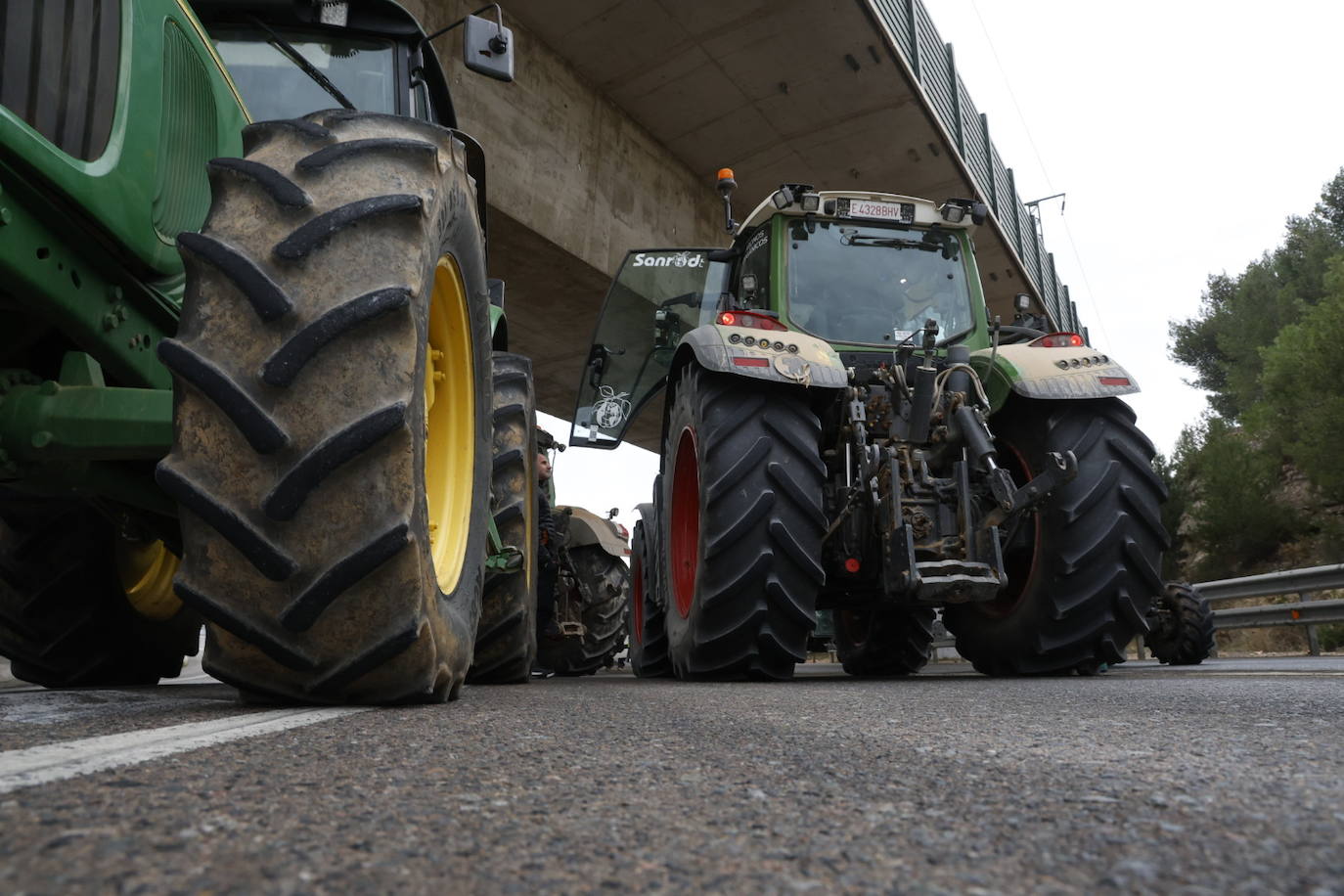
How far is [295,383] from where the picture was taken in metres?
1.72

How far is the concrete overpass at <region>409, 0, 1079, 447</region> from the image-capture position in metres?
9.45

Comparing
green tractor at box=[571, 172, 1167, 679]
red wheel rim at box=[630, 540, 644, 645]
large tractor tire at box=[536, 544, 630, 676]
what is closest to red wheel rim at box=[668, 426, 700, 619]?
green tractor at box=[571, 172, 1167, 679]

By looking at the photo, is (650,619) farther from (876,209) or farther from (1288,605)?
(1288,605)

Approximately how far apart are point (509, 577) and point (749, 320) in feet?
5.07

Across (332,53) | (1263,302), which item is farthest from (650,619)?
(1263,302)

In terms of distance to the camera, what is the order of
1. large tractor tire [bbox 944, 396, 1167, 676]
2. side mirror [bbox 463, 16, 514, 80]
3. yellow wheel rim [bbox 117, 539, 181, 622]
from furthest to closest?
large tractor tire [bbox 944, 396, 1167, 676] → yellow wheel rim [bbox 117, 539, 181, 622] → side mirror [bbox 463, 16, 514, 80]

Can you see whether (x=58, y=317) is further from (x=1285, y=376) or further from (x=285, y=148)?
(x=1285, y=376)

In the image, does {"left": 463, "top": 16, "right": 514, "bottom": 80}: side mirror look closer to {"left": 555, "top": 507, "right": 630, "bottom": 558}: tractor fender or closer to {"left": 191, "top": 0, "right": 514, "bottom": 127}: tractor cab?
{"left": 191, "top": 0, "right": 514, "bottom": 127}: tractor cab

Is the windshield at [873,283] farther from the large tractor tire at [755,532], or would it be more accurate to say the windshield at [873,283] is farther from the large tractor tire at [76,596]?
the large tractor tire at [76,596]

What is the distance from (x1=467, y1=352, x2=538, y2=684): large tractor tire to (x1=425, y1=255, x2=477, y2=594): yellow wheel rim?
825mm

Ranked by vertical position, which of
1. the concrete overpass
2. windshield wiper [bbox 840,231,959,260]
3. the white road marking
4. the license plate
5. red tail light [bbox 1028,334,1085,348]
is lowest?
the white road marking

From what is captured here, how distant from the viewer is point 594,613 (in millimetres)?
7297

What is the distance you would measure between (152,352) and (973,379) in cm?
326

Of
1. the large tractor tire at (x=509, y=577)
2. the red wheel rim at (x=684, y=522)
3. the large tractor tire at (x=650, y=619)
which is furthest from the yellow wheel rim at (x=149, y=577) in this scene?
the large tractor tire at (x=650, y=619)
